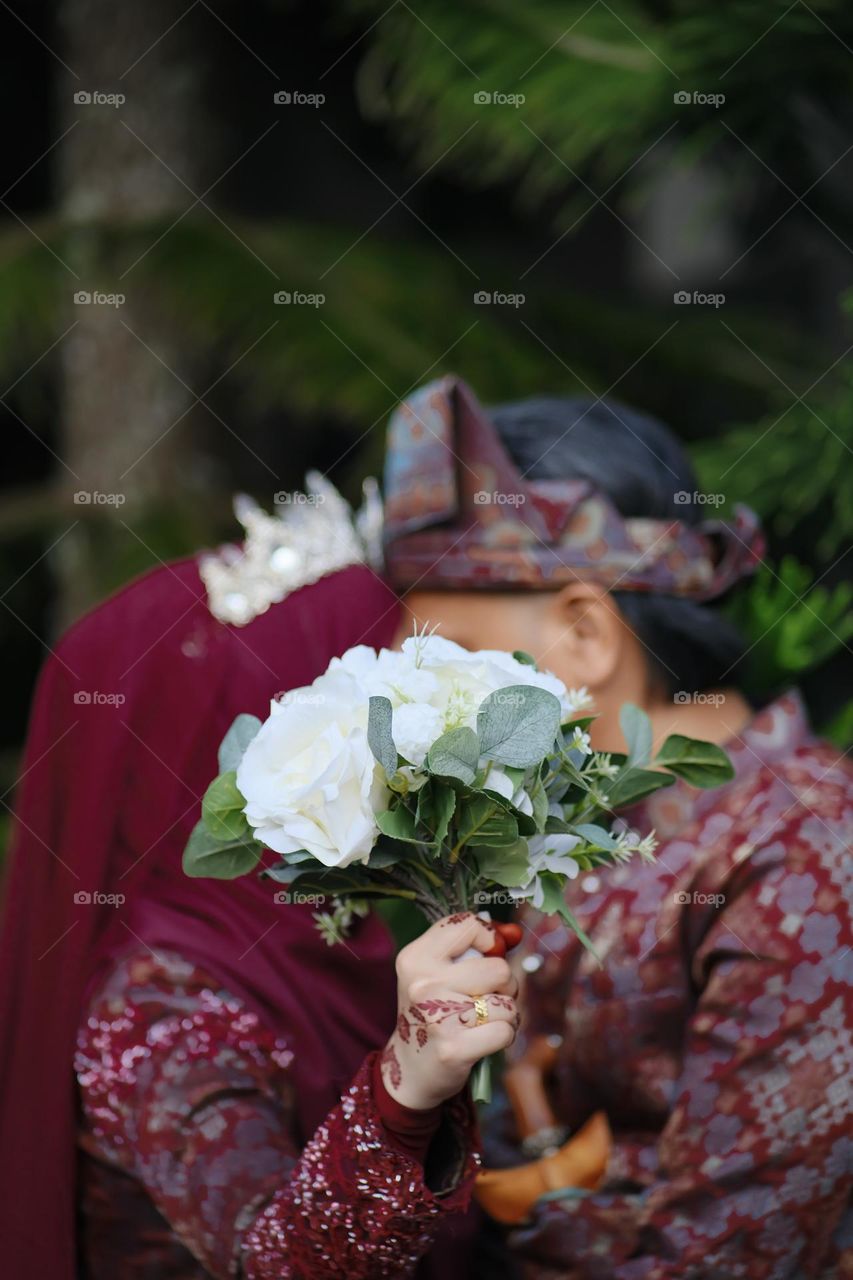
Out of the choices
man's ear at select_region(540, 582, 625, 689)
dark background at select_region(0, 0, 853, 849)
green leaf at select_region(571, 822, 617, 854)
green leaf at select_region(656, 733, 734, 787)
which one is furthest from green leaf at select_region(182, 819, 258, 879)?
dark background at select_region(0, 0, 853, 849)

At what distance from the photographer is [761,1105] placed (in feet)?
4.47

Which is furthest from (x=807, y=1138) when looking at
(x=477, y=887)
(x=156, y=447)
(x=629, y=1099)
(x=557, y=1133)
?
(x=156, y=447)

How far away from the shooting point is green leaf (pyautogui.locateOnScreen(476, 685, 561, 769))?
1.04 metres

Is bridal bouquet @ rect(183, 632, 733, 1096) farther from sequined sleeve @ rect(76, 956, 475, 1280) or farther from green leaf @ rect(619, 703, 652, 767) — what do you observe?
sequined sleeve @ rect(76, 956, 475, 1280)

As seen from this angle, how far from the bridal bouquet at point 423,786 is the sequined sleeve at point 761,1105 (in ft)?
0.99

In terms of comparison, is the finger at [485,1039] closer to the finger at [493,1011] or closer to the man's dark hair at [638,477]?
the finger at [493,1011]

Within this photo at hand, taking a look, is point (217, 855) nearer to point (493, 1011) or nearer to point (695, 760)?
point (493, 1011)

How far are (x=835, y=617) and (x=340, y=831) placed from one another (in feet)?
3.77

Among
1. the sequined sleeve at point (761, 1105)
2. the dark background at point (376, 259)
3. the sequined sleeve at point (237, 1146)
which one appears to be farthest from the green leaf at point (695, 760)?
the dark background at point (376, 259)

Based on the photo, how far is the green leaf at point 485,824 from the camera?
1.06 m

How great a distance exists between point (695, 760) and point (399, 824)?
0.32 m

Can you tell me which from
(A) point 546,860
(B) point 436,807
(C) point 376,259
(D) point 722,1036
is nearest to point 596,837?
(A) point 546,860

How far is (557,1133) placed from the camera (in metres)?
1.58

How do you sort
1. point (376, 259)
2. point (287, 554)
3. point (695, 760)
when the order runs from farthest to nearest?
point (376, 259) < point (287, 554) < point (695, 760)
